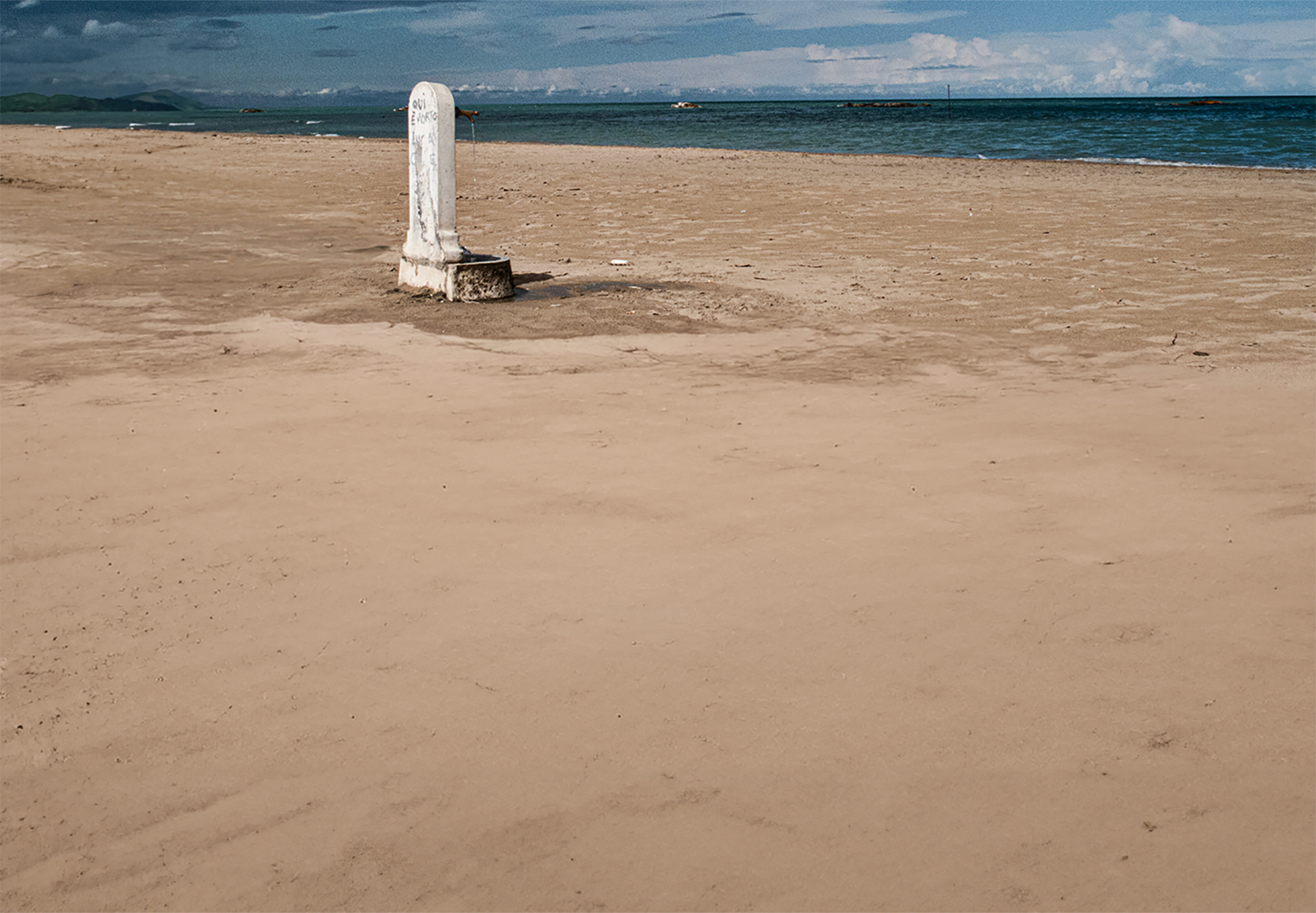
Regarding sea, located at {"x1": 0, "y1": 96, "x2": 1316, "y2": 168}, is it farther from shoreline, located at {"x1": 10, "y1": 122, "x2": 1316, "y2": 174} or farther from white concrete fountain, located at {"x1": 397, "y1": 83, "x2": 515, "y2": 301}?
white concrete fountain, located at {"x1": 397, "y1": 83, "x2": 515, "y2": 301}

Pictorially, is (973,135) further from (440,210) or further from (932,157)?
(440,210)

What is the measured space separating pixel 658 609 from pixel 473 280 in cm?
445

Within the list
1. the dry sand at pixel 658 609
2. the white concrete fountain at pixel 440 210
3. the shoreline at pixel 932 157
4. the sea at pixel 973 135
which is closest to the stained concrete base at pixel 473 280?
the white concrete fountain at pixel 440 210

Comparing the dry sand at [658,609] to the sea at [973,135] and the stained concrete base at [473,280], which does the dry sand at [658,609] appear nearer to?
the stained concrete base at [473,280]

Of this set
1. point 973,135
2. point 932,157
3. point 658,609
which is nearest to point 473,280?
point 658,609

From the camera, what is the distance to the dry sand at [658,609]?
A: 1.97 metres

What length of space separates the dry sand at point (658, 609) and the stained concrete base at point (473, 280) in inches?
17.2

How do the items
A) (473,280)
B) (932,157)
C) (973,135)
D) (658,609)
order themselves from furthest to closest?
(973,135) < (932,157) < (473,280) < (658,609)

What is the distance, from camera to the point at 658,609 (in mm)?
2811

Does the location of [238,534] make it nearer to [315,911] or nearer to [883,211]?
[315,911]

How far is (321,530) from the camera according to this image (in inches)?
129

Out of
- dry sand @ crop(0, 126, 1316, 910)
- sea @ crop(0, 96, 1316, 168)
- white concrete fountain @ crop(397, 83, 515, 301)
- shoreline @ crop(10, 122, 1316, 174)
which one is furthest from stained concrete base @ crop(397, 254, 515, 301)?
shoreline @ crop(10, 122, 1316, 174)

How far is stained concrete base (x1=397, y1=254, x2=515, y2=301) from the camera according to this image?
6734 mm

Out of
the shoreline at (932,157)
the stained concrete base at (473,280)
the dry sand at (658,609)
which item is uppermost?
the shoreline at (932,157)
